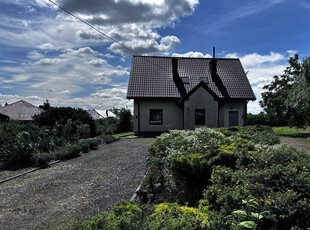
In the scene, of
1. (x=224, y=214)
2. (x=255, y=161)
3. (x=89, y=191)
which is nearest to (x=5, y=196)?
(x=89, y=191)

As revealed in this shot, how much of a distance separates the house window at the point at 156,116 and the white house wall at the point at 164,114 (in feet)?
0.86

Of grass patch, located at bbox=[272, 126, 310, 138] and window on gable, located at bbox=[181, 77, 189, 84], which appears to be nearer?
grass patch, located at bbox=[272, 126, 310, 138]

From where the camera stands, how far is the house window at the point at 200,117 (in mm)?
17750

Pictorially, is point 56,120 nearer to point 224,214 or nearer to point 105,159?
point 105,159

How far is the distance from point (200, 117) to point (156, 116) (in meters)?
3.59

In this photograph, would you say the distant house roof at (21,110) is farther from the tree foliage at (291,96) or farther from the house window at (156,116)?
the tree foliage at (291,96)

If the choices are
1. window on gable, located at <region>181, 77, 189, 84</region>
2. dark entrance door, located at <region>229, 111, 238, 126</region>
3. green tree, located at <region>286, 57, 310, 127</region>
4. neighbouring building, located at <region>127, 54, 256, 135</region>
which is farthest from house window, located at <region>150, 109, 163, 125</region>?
green tree, located at <region>286, 57, 310, 127</region>

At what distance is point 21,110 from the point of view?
1474 inches

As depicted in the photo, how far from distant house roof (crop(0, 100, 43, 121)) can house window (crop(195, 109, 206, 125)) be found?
29697 mm

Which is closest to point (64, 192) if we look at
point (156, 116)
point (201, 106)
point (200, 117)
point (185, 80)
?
point (156, 116)

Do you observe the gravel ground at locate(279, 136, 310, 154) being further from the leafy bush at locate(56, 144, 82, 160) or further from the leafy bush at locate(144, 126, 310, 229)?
the leafy bush at locate(56, 144, 82, 160)

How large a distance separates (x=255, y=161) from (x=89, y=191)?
3663mm

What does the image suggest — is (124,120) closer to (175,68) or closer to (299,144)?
(175,68)

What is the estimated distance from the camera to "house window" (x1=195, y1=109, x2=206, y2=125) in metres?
17.8
